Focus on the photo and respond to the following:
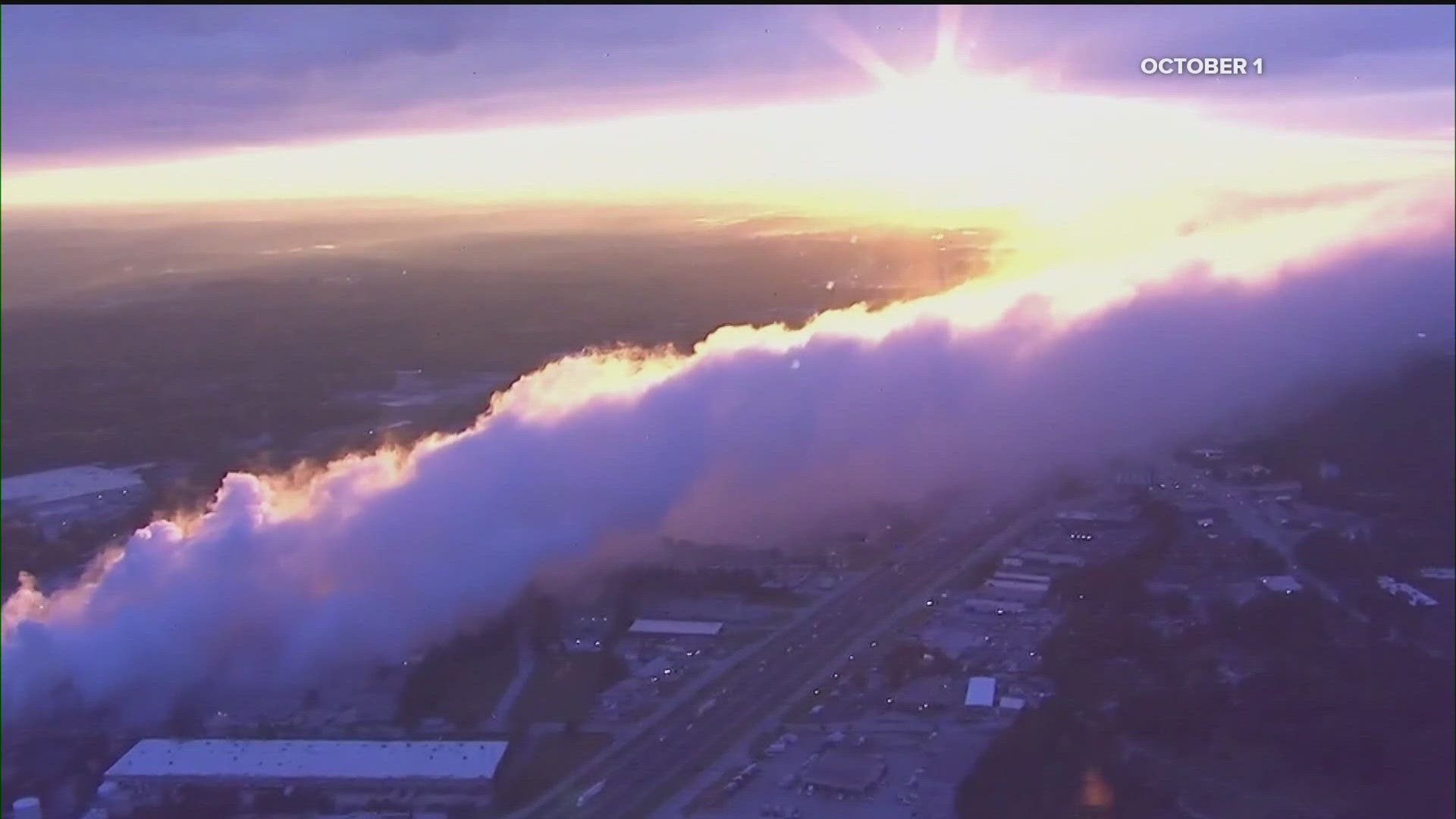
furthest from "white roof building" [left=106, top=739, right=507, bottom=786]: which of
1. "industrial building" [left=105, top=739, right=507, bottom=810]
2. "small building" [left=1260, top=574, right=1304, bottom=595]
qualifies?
"small building" [left=1260, top=574, right=1304, bottom=595]

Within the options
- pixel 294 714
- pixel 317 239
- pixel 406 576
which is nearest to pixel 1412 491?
pixel 406 576

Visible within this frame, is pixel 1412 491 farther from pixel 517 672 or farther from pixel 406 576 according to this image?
pixel 406 576

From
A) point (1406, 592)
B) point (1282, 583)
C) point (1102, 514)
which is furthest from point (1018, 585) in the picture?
point (1406, 592)

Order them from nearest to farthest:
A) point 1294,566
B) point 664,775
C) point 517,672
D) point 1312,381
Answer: point 664,775 < point 517,672 < point 1294,566 < point 1312,381

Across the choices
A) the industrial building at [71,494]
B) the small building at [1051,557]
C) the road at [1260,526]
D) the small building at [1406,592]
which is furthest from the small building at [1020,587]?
the industrial building at [71,494]

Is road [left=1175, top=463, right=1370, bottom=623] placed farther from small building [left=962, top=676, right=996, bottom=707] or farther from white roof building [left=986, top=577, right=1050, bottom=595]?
small building [left=962, top=676, right=996, bottom=707]

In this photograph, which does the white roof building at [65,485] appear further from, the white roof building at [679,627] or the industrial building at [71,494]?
the white roof building at [679,627]
